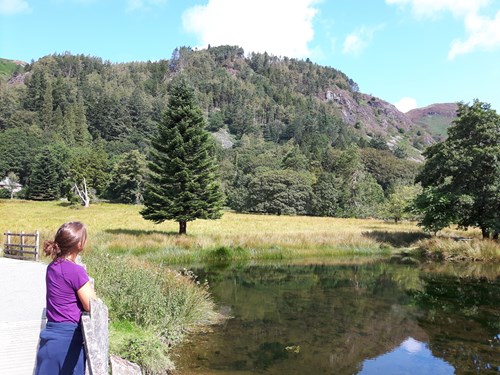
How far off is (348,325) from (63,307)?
36.0 ft

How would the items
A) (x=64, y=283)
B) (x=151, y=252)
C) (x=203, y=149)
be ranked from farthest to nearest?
(x=203, y=149), (x=151, y=252), (x=64, y=283)

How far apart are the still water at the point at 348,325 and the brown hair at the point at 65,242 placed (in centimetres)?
586

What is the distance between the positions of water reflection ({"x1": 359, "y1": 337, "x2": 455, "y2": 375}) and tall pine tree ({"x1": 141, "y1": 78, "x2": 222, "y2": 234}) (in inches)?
802

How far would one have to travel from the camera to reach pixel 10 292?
1249cm

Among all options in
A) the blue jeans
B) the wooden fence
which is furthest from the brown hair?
the wooden fence

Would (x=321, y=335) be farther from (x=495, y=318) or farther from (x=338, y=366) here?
(x=495, y=318)

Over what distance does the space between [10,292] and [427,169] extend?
99.0ft

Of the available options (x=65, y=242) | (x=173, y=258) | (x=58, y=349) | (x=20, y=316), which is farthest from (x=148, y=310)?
(x=173, y=258)

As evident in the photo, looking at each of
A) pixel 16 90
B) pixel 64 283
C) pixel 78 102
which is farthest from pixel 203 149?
pixel 16 90

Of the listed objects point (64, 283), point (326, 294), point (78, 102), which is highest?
point (78, 102)

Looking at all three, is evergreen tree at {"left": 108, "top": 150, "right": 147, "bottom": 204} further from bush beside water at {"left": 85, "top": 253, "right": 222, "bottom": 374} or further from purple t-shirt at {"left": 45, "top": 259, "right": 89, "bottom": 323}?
purple t-shirt at {"left": 45, "top": 259, "right": 89, "bottom": 323}

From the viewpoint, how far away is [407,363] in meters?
10.7

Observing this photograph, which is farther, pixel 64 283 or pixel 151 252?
pixel 151 252

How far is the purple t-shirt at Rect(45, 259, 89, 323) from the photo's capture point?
14.3 ft
